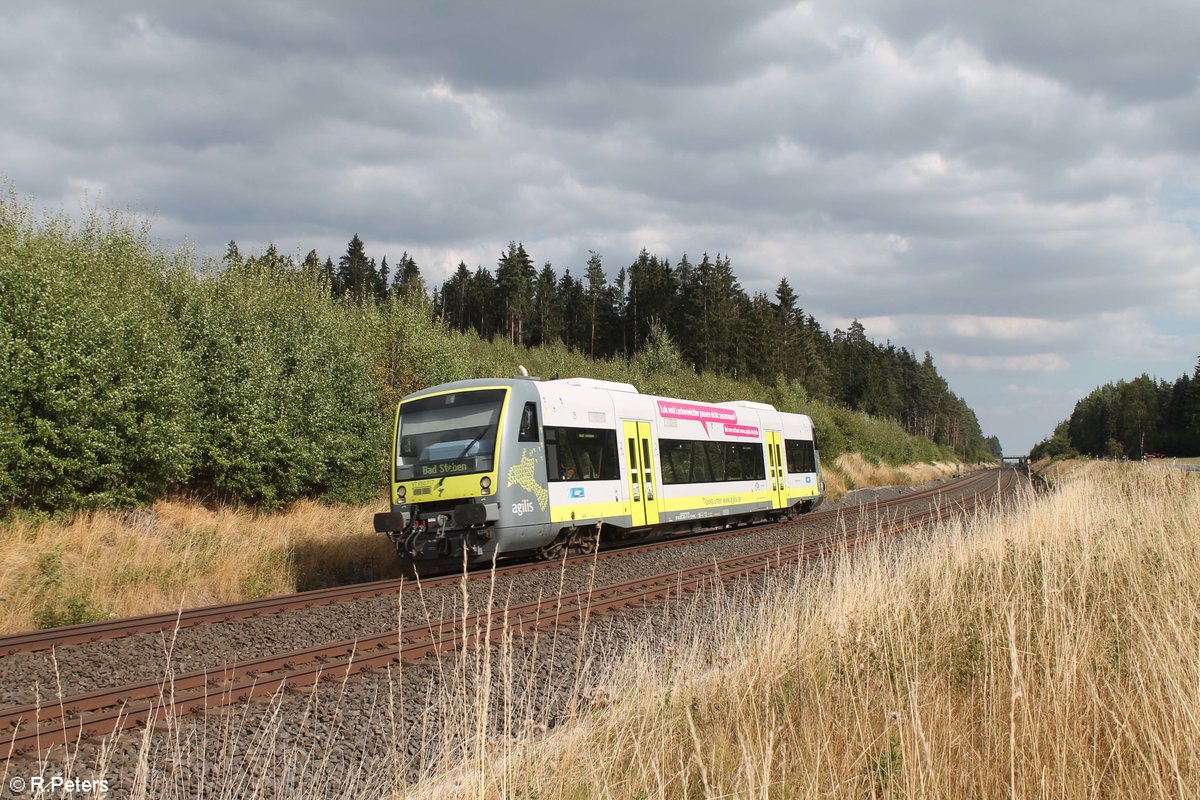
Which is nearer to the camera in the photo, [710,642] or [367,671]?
[367,671]

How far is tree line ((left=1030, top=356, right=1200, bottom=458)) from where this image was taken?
95.2m

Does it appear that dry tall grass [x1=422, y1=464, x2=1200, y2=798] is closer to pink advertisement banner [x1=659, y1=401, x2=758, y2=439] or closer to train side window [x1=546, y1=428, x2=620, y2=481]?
train side window [x1=546, y1=428, x2=620, y2=481]

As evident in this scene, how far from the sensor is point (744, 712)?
4.63 metres

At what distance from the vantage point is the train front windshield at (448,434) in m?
12.9

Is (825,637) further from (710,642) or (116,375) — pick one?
(116,375)

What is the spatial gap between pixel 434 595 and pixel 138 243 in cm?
1567

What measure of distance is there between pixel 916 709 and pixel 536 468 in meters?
10.4

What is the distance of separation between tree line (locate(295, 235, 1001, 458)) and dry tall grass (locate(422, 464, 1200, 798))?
52967 millimetres

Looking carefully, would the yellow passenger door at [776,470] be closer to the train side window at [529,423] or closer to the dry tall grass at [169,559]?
the train side window at [529,423]

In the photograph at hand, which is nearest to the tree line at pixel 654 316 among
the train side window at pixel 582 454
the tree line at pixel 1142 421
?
the tree line at pixel 1142 421

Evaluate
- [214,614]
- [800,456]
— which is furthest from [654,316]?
[214,614]

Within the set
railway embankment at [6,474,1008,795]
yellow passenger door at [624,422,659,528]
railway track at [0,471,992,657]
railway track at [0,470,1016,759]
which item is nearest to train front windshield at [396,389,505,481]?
railway track at [0,471,992,657]

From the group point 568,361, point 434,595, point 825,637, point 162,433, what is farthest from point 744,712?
point 568,361

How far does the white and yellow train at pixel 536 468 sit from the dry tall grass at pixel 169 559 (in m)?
1.89
